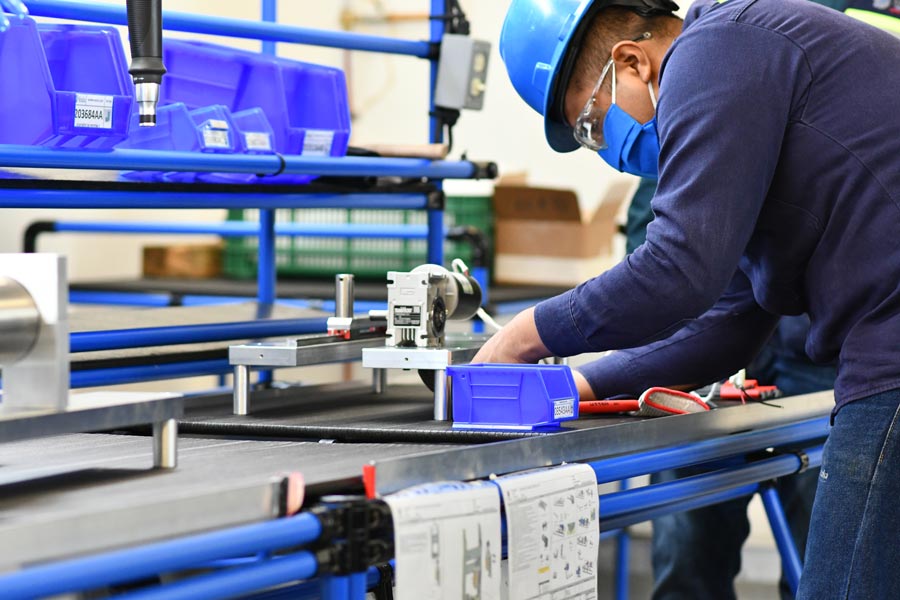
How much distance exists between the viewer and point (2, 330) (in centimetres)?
124

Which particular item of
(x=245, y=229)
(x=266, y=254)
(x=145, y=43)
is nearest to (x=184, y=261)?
(x=245, y=229)

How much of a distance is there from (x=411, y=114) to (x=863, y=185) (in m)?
4.88

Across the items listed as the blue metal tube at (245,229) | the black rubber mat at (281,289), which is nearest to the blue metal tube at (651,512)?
the blue metal tube at (245,229)

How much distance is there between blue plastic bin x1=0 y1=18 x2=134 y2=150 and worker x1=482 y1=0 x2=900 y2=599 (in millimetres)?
813

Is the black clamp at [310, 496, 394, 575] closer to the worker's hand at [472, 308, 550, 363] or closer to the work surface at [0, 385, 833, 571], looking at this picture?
the work surface at [0, 385, 833, 571]

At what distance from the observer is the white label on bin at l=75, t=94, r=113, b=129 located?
1.99m

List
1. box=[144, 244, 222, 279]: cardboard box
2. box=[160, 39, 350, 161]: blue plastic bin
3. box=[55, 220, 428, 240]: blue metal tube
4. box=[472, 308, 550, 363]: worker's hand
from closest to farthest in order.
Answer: box=[472, 308, 550, 363]: worker's hand
box=[160, 39, 350, 161]: blue plastic bin
box=[55, 220, 428, 240]: blue metal tube
box=[144, 244, 222, 279]: cardboard box

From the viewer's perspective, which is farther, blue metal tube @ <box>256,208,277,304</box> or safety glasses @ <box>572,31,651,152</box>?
blue metal tube @ <box>256,208,277,304</box>

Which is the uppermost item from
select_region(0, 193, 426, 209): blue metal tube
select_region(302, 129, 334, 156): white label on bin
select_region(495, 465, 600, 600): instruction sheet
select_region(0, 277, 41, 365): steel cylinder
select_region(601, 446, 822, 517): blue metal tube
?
select_region(302, 129, 334, 156): white label on bin

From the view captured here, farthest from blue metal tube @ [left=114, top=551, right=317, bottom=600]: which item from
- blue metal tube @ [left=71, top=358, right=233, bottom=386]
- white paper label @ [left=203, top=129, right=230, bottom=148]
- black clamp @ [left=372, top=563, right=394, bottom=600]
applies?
white paper label @ [left=203, top=129, right=230, bottom=148]

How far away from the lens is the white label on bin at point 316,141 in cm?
258

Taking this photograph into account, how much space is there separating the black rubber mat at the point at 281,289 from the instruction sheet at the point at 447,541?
2788 millimetres

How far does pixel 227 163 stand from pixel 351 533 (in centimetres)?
105

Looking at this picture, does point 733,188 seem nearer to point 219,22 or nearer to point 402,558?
point 402,558
